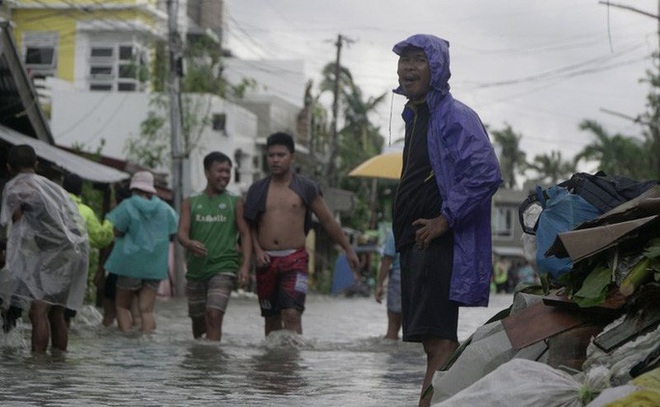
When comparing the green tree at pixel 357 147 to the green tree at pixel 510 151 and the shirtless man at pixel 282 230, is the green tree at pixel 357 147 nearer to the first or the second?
the green tree at pixel 510 151

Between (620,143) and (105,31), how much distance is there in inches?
1227

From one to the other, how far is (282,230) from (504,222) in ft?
339

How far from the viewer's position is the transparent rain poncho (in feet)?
38.4

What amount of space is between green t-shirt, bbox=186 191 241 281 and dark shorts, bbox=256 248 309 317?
0.81 metres

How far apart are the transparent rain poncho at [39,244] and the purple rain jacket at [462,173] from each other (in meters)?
4.64

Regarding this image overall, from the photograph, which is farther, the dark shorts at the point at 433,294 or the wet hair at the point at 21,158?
the wet hair at the point at 21,158

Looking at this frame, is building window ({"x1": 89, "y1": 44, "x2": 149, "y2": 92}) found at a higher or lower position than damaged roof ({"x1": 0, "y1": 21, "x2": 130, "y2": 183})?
higher

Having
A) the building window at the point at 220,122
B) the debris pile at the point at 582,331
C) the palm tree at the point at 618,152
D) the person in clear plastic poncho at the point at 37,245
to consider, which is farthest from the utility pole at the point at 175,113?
the palm tree at the point at 618,152

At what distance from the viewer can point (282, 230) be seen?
1315 cm

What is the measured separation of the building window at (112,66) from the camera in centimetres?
5641

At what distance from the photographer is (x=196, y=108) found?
1854 inches

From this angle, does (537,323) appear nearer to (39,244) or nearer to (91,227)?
(39,244)

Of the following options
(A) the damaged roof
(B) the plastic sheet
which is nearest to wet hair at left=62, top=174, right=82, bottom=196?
(A) the damaged roof

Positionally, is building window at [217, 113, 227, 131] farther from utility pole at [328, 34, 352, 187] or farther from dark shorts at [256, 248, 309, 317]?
dark shorts at [256, 248, 309, 317]
